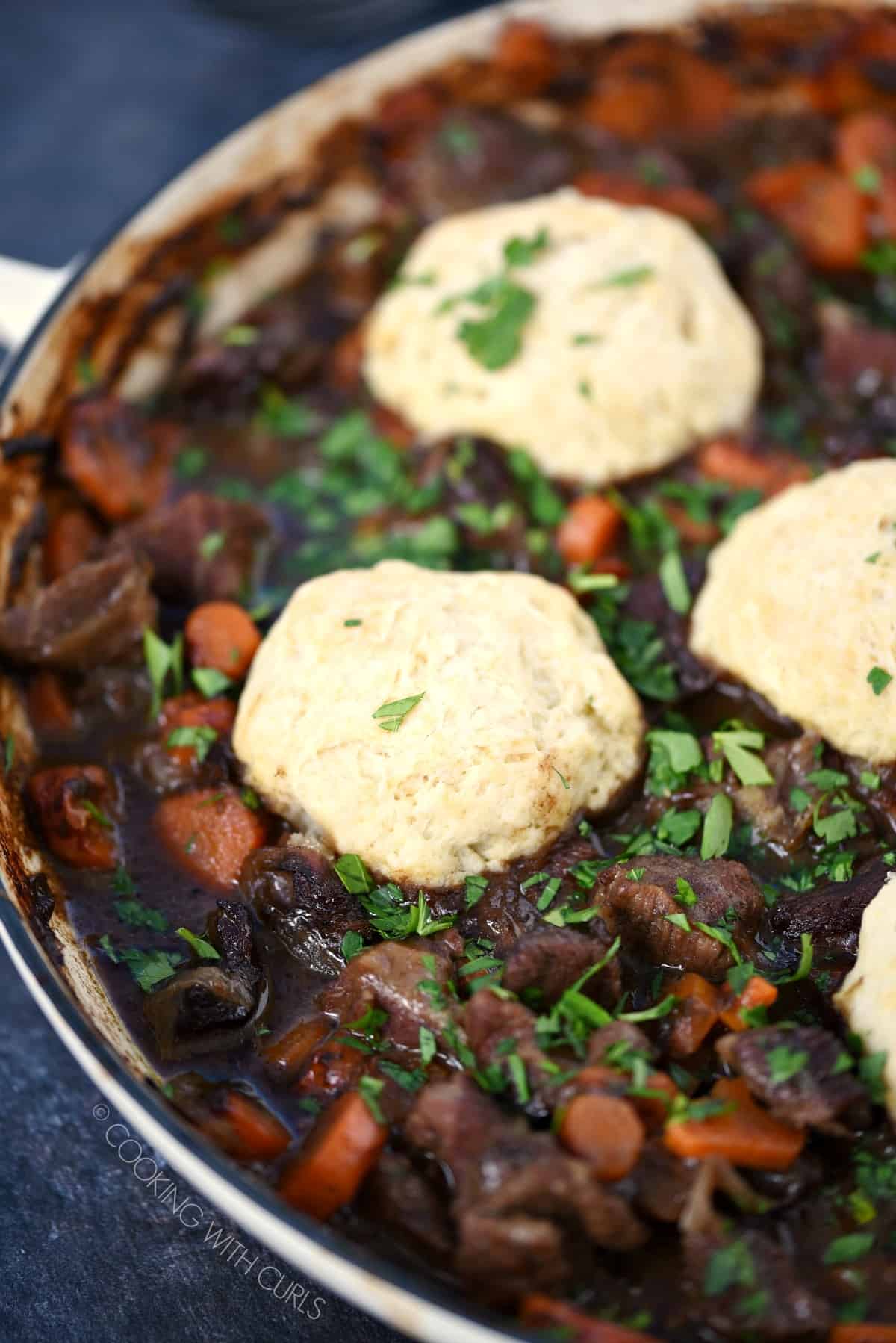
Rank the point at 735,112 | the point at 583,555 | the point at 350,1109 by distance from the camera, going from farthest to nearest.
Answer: the point at 735,112 < the point at 583,555 < the point at 350,1109

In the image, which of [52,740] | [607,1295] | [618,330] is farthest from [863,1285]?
[618,330]

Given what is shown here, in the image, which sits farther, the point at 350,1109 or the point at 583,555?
the point at 583,555

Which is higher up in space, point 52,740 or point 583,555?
point 52,740

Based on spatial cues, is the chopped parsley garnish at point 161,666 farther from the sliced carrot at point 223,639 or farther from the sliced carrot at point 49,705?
the sliced carrot at point 49,705

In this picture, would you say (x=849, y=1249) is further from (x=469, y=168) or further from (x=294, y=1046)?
(x=469, y=168)

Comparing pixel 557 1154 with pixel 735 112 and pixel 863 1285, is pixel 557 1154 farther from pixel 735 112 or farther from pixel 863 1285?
pixel 735 112

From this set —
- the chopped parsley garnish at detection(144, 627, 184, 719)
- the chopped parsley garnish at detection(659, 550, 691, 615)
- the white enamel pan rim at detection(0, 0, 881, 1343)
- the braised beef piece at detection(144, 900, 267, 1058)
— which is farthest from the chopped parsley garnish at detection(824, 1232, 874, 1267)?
the chopped parsley garnish at detection(144, 627, 184, 719)

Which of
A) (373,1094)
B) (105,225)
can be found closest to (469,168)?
(105,225)

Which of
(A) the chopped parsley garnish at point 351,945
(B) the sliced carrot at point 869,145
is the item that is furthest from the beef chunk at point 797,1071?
(B) the sliced carrot at point 869,145
